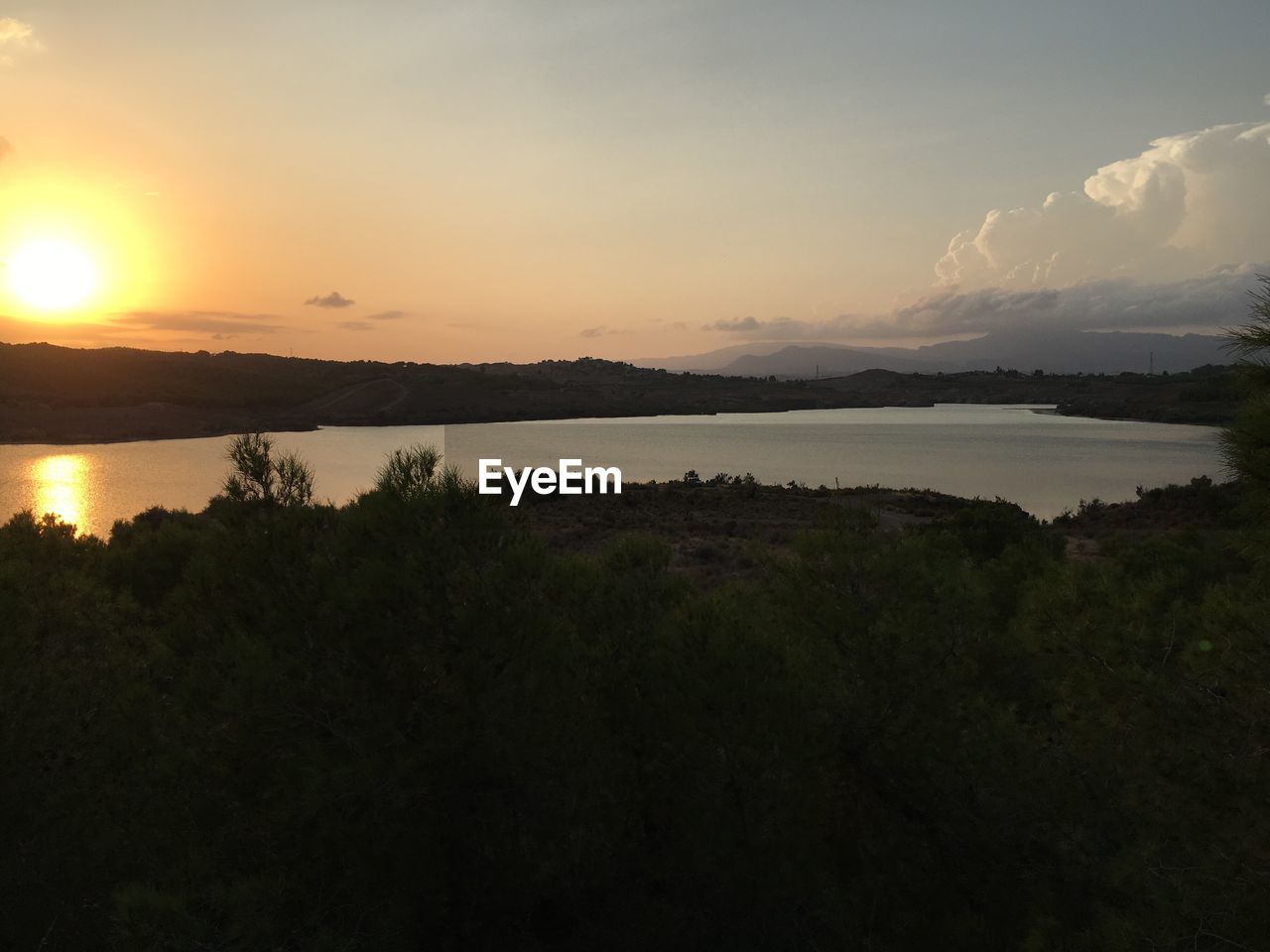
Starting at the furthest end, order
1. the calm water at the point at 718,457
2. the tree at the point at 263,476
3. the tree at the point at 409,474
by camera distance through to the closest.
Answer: the calm water at the point at 718,457 → the tree at the point at 263,476 → the tree at the point at 409,474

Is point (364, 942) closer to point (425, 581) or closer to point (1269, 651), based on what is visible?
point (425, 581)

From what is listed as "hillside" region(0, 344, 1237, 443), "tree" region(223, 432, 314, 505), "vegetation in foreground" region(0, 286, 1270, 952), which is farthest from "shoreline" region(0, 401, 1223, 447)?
"vegetation in foreground" region(0, 286, 1270, 952)

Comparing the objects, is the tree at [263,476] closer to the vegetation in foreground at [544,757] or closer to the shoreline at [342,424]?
the vegetation in foreground at [544,757]

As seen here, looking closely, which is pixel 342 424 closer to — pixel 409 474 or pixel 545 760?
pixel 409 474

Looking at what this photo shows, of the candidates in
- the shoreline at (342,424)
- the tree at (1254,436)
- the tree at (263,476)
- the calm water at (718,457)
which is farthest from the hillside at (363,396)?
the tree at (1254,436)

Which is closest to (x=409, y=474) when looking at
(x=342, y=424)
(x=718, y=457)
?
(x=718, y=457)

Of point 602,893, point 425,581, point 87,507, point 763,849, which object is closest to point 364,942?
point 602,893
